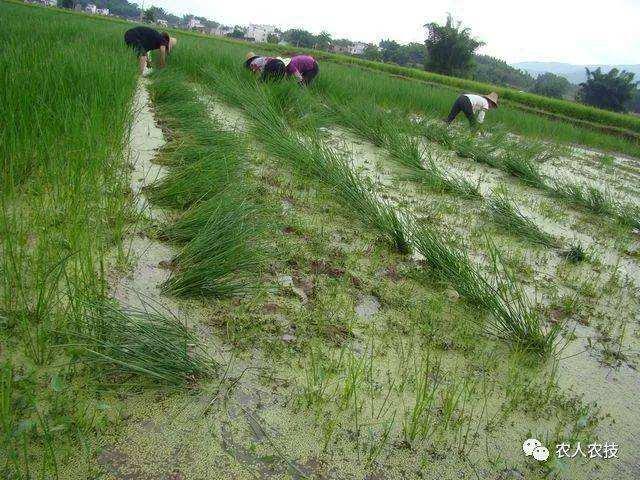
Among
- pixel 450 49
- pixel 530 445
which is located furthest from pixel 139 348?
pixel 450 49

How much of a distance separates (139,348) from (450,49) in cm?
2993

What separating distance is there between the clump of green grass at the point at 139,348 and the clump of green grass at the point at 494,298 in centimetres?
110

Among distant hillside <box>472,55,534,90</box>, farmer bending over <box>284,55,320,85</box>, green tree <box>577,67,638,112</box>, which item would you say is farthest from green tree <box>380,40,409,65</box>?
farmer bending over <box>284,55,320,85</box>

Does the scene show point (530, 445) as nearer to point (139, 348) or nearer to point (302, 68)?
point (139, 348)

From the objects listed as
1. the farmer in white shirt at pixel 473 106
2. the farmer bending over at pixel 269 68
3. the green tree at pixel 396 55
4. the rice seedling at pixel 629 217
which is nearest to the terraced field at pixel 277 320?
the rice seedling at pixel 629 217

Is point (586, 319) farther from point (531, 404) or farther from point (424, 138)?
point (424, 138)

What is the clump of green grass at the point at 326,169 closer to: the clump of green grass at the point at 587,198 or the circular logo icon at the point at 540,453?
the circular logo icon at the point at 540,453

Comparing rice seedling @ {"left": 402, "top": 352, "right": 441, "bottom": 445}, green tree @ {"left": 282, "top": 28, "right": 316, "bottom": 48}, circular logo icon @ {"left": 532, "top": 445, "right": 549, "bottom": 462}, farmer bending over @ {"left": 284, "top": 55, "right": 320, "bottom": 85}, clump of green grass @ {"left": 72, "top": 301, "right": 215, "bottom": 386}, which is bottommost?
circular logo icon @ {"left": 532, "top": 445, "right": 549, "bottom": 462}

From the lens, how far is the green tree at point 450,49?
88.8 feet

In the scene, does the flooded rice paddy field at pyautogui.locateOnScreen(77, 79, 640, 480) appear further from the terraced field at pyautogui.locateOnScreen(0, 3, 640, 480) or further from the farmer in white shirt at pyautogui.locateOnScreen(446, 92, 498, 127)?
the farmer in white shirt at pyautogui.locateOnScreen(446, 92, 498, 127)

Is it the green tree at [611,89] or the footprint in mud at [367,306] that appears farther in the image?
the green tree at [611,89]

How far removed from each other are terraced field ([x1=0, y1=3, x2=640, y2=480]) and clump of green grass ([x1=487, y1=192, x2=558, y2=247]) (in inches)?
0.6

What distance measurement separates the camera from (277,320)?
1604mm

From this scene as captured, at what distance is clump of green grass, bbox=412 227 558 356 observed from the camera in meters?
1.66
